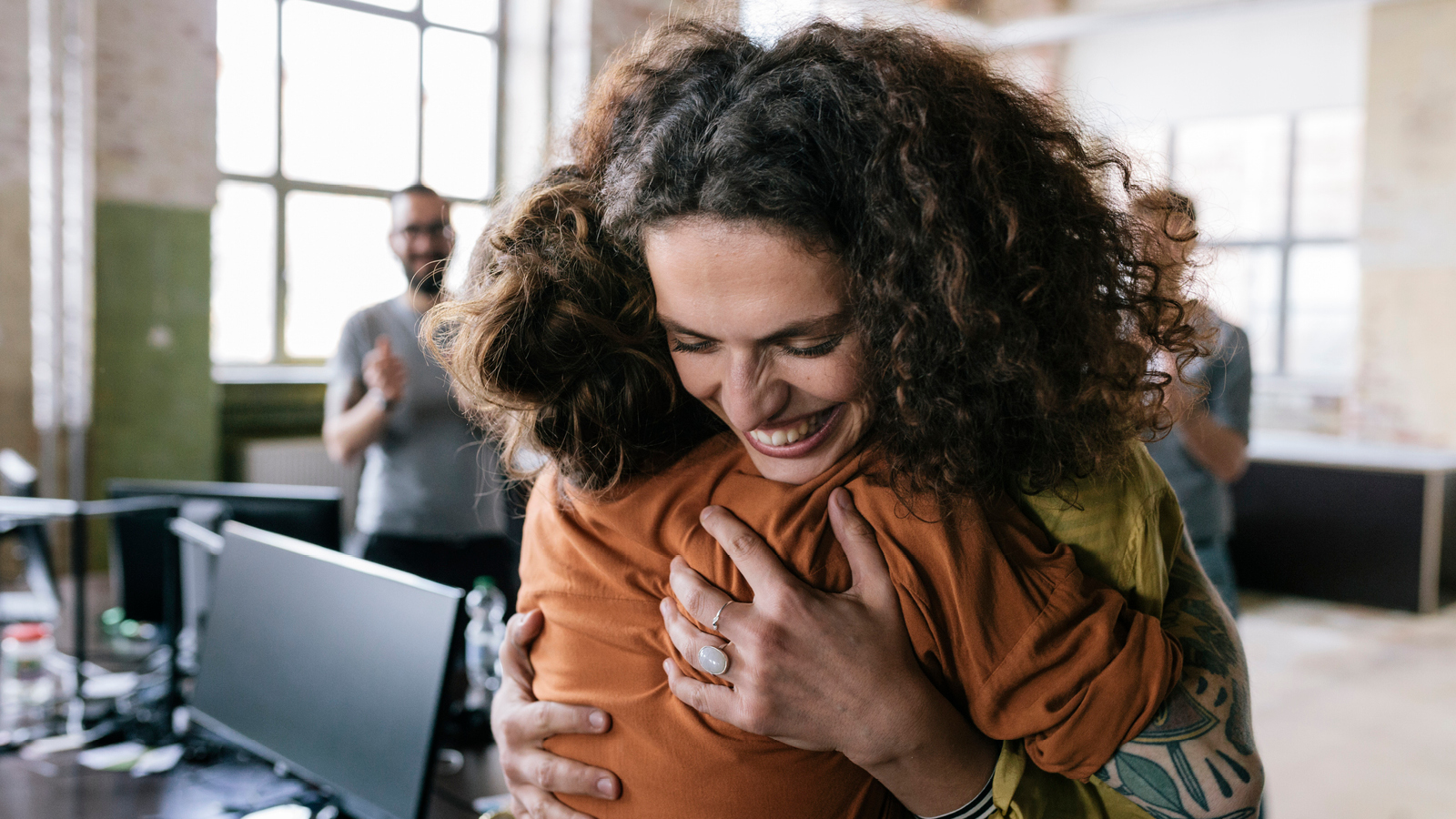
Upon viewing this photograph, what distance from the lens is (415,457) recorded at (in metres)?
3.18

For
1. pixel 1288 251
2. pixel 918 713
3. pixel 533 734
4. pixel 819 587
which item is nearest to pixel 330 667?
pixel 533 734

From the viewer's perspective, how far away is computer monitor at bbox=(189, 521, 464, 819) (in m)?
1.41

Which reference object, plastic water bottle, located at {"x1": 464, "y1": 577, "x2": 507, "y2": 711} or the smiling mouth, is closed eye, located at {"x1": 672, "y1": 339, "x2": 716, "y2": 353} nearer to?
the smiling mouth

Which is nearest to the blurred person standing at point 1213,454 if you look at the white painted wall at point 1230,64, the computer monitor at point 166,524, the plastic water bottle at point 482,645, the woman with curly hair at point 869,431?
the plastic water bottle at point 482,645

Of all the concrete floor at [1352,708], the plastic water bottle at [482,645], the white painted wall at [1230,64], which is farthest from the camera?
the white painted wall at [1230,64]

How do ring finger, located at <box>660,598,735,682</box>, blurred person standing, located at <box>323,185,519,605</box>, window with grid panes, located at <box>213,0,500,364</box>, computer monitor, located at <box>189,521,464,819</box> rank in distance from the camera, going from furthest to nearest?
window with grid panes, located at <box>213,0,500,364</box> → blurred person standing, located at <box>323,185,519,605</box> → computer monitor, located at <box>189,521,464,819</box> → ring finger, located at <box>660,598,735,682</box>

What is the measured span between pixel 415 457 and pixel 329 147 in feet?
13.1

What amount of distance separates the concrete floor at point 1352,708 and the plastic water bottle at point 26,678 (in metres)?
2.82

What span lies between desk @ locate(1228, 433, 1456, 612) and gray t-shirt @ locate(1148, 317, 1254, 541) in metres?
3.65

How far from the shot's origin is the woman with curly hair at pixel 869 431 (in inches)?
35.6

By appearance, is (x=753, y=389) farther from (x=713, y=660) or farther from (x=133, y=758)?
(x=133, y=758)

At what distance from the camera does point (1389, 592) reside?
5.91 m

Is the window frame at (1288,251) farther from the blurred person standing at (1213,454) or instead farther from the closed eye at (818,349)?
the closed eye at (818,349)

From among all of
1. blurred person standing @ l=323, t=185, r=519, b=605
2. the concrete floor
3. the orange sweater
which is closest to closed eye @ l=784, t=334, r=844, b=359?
the orange sweater
